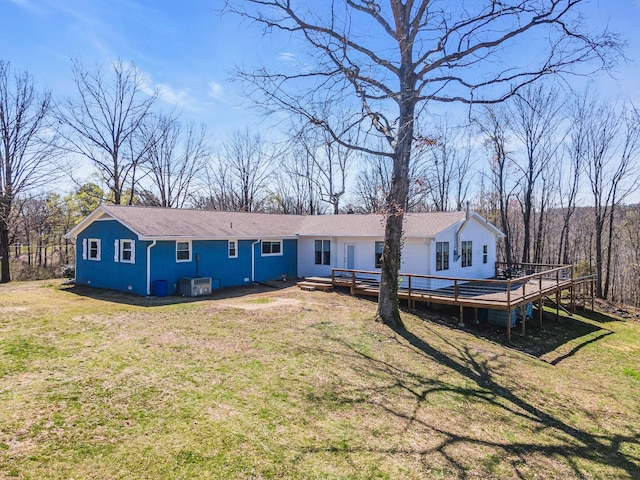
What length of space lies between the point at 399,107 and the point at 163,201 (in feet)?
86.9

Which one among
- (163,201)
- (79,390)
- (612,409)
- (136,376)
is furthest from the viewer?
(163,201)

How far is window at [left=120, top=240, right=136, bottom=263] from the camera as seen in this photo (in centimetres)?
1530

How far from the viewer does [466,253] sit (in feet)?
63.7

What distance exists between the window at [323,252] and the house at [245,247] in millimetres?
53

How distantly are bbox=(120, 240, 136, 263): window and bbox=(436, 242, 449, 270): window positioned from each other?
12865 millimetres

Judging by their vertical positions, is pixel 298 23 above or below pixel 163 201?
above

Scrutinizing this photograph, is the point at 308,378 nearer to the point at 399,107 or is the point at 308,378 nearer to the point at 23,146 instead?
the point at 399,107

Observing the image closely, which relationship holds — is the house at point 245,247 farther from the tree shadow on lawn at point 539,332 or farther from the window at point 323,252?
the tree shadow on lawn at point 539,332

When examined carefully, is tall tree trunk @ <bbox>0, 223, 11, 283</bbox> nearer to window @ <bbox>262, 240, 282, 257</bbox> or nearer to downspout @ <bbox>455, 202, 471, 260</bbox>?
window @ <bbox>262, 240, 282, 257</bbox>

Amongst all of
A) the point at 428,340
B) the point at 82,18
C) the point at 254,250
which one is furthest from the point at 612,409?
the point at 82,18

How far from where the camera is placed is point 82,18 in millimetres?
11625

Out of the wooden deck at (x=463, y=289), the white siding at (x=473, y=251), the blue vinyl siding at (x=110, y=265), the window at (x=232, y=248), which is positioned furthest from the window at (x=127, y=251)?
the white siding at (x=473, y=251)

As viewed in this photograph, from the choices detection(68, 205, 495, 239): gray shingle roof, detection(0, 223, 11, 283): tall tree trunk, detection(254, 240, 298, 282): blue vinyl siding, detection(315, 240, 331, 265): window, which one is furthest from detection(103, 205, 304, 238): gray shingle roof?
detection(0, 223, 11, 283): tall tree trunk

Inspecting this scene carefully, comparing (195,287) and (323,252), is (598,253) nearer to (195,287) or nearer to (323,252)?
(323,252)
